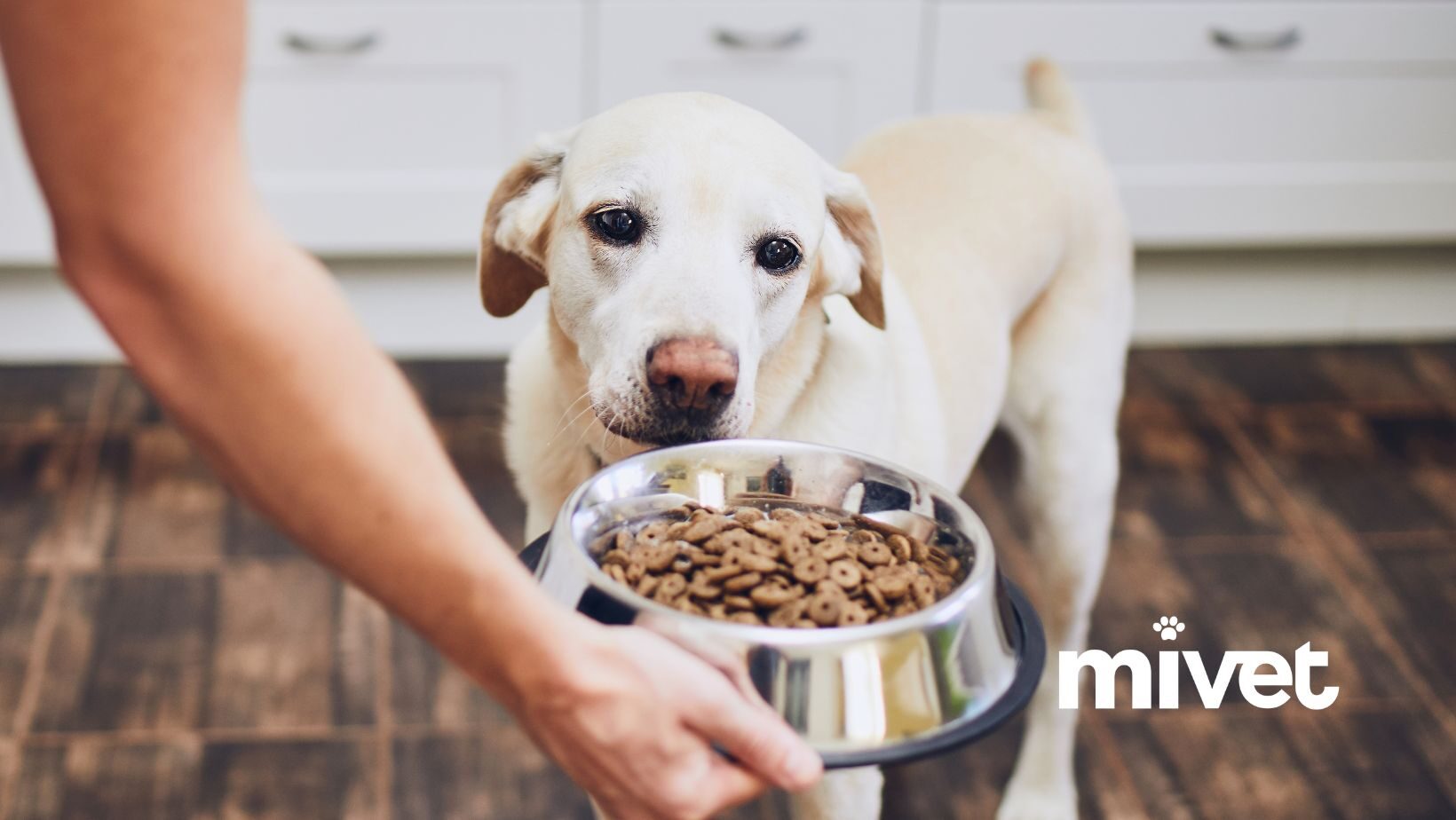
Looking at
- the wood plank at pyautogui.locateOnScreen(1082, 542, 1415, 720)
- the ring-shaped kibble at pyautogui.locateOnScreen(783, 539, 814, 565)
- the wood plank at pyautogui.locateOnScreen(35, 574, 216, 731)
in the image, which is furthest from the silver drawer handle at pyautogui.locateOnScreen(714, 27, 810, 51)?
the ring-shaped kibble at pyautogui.locateOnScreen(783, 539, 814, 565)

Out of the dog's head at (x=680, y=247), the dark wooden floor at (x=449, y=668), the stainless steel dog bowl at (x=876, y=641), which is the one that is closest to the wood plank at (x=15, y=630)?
the dark wooden floor at (x=449, y=668)

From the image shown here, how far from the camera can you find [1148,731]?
2008mm

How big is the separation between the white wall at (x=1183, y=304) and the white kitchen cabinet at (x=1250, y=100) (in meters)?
0.11

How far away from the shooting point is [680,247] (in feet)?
3.97

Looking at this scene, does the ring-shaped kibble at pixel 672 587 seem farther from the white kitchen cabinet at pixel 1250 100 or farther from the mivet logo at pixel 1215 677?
the white kitchen cabinet at pixel 1250 100

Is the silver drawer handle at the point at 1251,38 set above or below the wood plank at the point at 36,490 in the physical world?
above

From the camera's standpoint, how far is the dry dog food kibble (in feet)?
2.98

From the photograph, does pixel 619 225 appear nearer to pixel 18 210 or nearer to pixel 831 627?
pixel 831 627

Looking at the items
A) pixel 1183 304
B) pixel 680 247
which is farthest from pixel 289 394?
pixel 1183 304

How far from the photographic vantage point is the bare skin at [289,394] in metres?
0.61

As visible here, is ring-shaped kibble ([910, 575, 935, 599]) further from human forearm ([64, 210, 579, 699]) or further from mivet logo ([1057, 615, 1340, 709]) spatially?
mivet logo ([1057, 615, 1340, 709])

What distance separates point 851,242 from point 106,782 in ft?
3.99

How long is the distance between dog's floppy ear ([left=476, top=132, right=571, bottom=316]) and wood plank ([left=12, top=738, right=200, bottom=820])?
873 mm

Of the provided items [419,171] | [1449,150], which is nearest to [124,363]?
[419,171]
